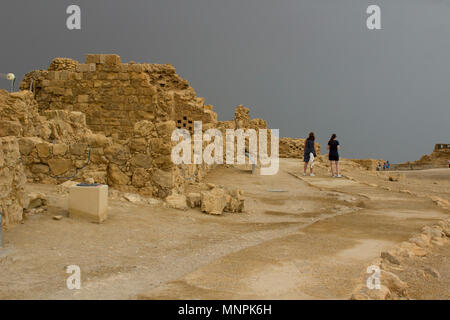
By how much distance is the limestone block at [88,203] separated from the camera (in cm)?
524

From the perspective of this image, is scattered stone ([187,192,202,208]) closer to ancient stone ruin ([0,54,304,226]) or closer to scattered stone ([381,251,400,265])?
ancient stone ruin ([0,54,304,226])

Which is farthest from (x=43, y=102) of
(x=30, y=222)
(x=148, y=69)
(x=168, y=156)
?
(x=30, y=222)

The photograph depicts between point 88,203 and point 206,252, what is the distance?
1864 mm

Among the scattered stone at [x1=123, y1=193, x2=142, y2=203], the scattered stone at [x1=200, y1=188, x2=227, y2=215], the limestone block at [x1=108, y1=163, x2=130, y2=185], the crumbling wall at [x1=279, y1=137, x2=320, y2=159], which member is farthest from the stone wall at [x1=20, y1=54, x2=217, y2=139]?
the crumbling wall at [x1=279, y1=137, x2=320, y2=159]

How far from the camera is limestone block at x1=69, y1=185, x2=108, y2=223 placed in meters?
5.24

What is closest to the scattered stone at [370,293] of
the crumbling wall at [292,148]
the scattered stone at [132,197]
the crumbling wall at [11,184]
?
the crumbling wall at [11,184]

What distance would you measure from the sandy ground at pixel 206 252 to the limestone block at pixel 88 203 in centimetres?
17

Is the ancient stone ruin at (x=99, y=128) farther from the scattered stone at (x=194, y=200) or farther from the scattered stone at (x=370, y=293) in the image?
the scattered stone at (x=370, y=293)

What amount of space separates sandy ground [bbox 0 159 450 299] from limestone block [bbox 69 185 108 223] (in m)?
0.17

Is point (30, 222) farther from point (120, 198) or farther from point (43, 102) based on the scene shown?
point (43, 102)

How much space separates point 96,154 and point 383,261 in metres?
5.32

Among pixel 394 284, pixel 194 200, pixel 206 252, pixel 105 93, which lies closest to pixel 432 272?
pixel 394 284

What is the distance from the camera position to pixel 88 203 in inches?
207

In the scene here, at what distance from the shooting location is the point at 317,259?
3.89 m
